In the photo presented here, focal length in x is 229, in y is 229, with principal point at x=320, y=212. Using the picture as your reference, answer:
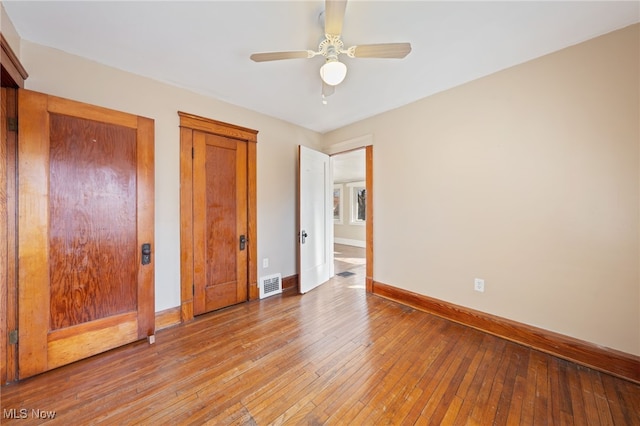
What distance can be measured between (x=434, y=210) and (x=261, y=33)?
2.47m

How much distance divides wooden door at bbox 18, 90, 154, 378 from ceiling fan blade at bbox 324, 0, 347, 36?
73.1 inches

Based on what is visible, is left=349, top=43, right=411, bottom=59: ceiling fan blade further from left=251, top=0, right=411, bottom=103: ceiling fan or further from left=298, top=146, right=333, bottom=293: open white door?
left=298, top=146, right=333, bottom=293: open white door

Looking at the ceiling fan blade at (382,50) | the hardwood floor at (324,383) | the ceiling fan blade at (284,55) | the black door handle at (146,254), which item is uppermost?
the ceiling fan blade at (284,55)

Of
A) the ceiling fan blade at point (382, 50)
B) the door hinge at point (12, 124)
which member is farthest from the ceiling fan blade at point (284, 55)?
the door hinge at point (12, 124)

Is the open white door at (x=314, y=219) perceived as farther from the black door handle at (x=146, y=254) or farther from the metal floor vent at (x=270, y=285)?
the black door handle at (x=146, y=254)

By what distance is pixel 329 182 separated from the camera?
12.8ft

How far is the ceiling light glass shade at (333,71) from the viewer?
158 centimetres

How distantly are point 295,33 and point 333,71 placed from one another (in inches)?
19.9

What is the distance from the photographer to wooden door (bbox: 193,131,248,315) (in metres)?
2.65

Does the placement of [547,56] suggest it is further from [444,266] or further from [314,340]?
[314,340]

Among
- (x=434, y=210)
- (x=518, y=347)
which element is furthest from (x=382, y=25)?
(x=518, y=347)

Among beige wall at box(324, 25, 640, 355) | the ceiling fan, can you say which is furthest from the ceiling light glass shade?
beige wall at box(324, 25, 640, 355)

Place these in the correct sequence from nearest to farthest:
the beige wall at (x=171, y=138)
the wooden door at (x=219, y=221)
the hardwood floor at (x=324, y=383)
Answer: the hardwood floor at (x=324, y=383) < the beige wall at (x=171, y=138) < the wooden door at (x=219, y=221)

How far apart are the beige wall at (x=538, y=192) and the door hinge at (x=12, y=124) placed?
3.54m
